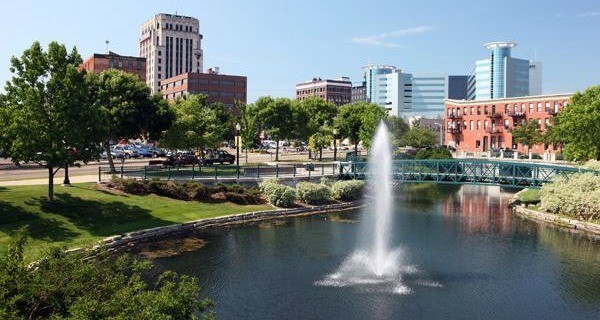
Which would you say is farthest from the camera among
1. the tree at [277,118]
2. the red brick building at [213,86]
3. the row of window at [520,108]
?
the red brick building at [213,86]

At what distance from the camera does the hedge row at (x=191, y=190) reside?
5139 cm

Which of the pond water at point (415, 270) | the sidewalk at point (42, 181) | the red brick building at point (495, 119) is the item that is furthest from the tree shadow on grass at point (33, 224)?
the red brick building at point (495, 119)

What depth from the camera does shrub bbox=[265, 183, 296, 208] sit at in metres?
56.4

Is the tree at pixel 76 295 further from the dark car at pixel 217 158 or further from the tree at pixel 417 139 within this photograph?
the tree at pixel 417 139

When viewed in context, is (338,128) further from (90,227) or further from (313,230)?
(90,227)

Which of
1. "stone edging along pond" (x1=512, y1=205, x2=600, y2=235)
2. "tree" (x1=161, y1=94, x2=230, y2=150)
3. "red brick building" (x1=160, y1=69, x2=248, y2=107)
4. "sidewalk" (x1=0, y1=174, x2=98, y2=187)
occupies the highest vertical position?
"red brick building" (x1=160, y1=69, x2=248, y2=107)

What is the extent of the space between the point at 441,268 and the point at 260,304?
13.2 meters

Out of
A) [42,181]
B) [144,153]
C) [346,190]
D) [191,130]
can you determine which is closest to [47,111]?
[42,181]

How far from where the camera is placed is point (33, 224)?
3769cm

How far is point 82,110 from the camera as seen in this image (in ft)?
137

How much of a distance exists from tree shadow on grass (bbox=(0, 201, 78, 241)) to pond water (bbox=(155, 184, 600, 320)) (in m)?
7.83

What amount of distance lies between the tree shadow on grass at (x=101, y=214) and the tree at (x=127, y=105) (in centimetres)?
1626

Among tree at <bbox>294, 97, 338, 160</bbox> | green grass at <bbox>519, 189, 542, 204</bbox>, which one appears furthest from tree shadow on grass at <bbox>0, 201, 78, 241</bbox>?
tree at <bbox>294, 97, 338, 160</bbox>

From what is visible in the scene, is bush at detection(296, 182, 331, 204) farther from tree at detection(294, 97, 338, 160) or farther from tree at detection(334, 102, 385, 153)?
tree at detection(334, 102, 385, 153)
